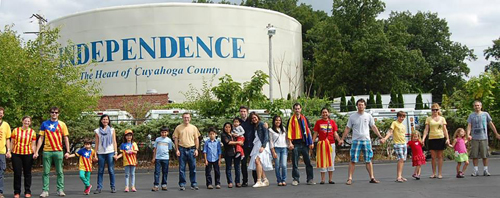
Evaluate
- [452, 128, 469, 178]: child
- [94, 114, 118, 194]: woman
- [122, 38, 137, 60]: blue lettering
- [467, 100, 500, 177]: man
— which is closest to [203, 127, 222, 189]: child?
[94, 114, 118, 194]: woman

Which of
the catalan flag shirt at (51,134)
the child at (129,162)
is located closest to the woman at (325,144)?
the child at (129,162)

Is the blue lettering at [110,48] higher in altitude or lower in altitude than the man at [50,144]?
higher

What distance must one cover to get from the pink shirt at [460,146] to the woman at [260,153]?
4449mm

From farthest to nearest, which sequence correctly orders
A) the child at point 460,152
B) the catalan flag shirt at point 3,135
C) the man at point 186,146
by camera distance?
the child at point 460,152
the man at point 186,146
the catalan flag shirt at point 3,135

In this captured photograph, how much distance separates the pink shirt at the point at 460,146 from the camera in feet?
41.3

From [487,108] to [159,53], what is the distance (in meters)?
27.2

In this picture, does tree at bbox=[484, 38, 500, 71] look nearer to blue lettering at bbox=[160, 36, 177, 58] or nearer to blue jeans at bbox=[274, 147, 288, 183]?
blue lettering at bbox=[160, 36, 177, 58]

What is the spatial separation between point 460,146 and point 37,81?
1333cm

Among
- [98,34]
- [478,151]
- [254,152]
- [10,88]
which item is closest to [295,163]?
[254,152]

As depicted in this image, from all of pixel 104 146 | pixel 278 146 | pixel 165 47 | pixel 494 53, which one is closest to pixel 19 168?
pixel 104 146

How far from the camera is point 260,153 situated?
11.7m

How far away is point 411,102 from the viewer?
42.7m

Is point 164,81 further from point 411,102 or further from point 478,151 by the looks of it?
point 478,151

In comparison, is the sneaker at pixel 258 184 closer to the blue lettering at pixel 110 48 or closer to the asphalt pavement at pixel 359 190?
the asphalt pavement at pixel 359 190
